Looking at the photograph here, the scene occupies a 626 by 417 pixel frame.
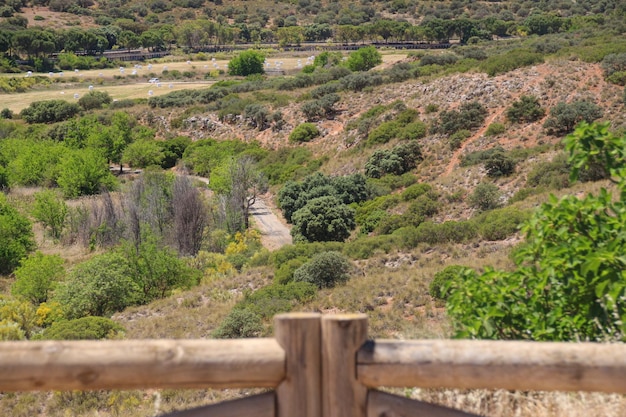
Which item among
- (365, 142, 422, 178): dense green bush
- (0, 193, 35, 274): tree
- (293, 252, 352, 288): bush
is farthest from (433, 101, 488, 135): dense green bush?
(0, 193, 35, 274): tree

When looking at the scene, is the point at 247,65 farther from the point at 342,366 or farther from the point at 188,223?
the point at 342,366

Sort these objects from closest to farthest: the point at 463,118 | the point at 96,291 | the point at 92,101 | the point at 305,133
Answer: the point at 96,291
the point at 463,118
the point at 305,133
the point at 92,101

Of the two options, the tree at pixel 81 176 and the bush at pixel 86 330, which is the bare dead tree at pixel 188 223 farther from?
the bush at pixel 86 330

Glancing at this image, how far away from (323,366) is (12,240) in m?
34.1

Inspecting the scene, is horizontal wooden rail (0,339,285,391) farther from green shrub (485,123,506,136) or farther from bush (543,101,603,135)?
green shrub (485,123,506,136)

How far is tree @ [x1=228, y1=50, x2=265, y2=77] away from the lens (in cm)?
9731

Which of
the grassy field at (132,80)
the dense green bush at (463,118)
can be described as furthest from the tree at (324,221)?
the grassy field at (132,80)

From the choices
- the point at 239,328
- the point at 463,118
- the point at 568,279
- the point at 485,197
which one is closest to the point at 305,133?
the point at 463,118

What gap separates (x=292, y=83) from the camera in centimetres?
6931

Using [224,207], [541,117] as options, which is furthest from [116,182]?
[541,117]

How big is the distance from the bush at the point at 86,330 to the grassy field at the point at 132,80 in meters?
68.0

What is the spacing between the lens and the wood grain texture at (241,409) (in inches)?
127

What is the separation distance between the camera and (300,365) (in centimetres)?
312

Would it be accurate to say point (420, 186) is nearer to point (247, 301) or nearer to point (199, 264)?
point (199, 264)
